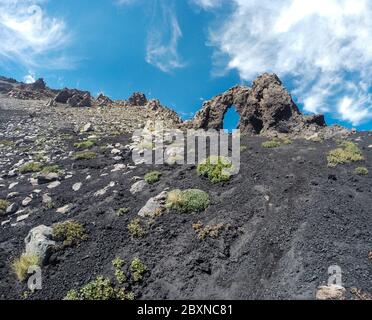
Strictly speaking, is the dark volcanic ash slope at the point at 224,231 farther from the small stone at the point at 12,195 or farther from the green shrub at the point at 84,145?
the green shrub at the point at 84,145

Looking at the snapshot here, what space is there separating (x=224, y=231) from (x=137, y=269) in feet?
12.3

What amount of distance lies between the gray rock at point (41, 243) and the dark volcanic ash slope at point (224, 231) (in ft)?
1.41

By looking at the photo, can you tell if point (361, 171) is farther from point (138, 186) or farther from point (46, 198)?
point (46, 198)

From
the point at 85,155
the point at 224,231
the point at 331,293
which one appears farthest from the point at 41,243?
the point at 85,155

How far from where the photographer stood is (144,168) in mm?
21797

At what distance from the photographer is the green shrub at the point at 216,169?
18.2 m

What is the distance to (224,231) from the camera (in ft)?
44.3

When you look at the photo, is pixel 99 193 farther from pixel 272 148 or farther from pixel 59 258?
pixel 272 148

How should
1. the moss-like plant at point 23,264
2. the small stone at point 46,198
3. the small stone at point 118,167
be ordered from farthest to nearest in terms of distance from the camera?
1. the small stone at point 118,167
2. the small stone at point 46,198
3. the moss-like plant at point 23,264

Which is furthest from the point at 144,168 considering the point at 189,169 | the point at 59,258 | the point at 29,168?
the point at 59,258

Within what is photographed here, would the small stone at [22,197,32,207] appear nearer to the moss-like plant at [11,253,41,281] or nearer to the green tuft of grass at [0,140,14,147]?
the moss-like plant at [11,253,41,281]

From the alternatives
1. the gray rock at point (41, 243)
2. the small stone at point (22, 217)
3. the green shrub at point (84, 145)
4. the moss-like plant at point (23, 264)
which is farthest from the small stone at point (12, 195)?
the green shrub at point (84, 145)

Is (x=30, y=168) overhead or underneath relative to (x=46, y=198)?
overhead

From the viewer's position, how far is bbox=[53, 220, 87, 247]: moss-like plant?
13.6m
